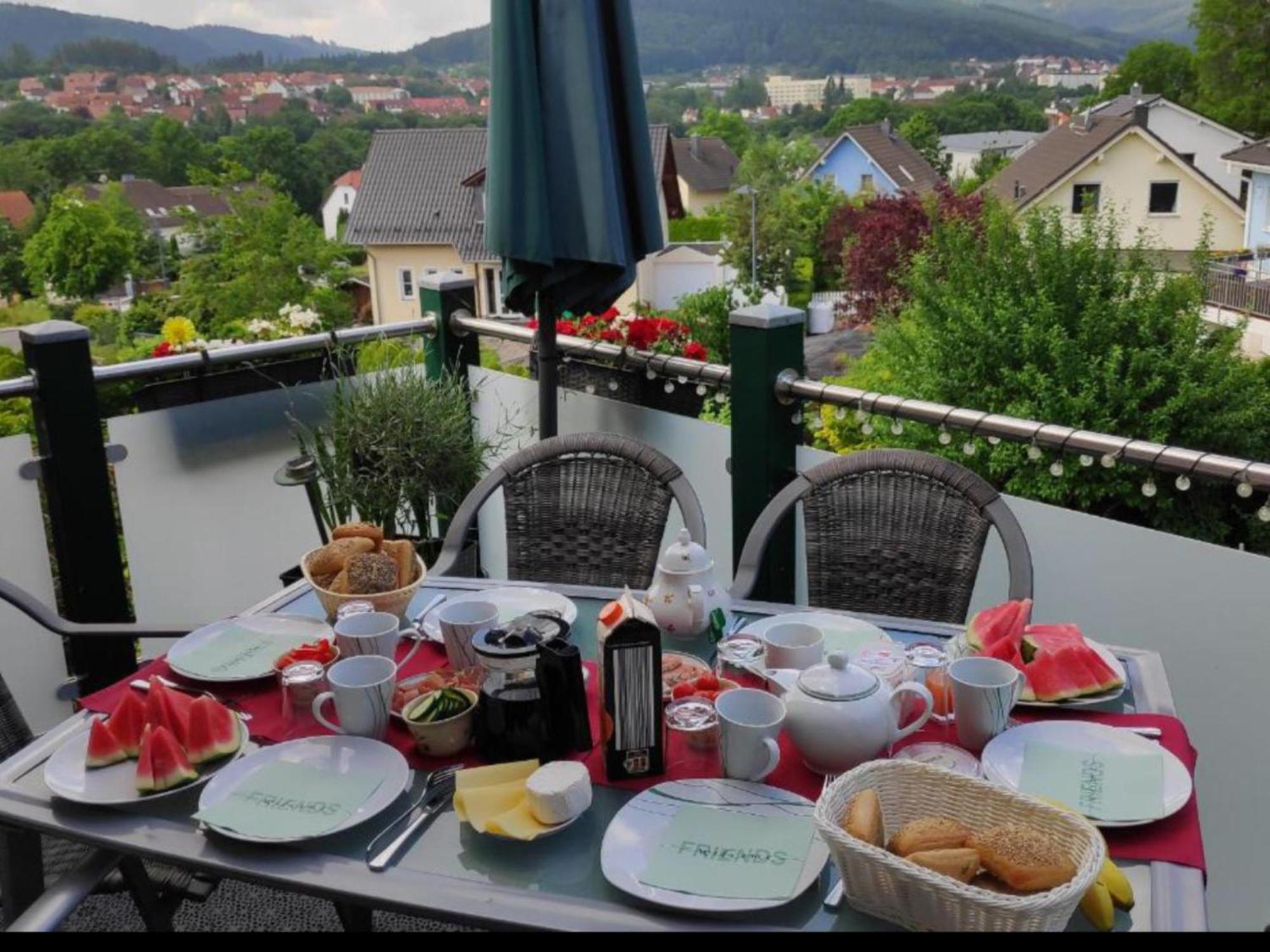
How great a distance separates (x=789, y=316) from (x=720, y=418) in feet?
1.86

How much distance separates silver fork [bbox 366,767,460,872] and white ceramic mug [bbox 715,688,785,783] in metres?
0.33

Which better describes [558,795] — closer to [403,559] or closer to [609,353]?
[403,559]

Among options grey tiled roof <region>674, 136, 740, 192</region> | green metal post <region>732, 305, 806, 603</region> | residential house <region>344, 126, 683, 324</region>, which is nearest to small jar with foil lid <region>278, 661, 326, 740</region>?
green metal post <region>732, 305, 806, 603</region>

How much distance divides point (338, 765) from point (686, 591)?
59cm

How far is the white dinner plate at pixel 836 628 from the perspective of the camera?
172 cm

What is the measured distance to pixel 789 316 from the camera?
9.00 ft

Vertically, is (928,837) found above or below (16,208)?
above

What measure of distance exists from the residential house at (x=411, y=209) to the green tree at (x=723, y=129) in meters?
18.1

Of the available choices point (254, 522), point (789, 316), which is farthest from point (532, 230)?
point (254, 522)

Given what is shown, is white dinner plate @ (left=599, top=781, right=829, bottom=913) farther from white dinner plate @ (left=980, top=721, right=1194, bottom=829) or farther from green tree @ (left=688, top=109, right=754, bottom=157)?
green tree @ (left=688, top=109, right=754, bottom=157)

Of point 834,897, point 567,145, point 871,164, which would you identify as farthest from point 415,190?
point 834,897

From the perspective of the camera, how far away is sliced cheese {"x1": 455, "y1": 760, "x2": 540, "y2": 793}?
136 centimetres

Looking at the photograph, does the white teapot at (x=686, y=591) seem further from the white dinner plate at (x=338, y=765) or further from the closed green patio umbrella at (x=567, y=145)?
the closed green patio umbrella at (x=567, y=145)

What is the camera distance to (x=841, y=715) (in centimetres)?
135
